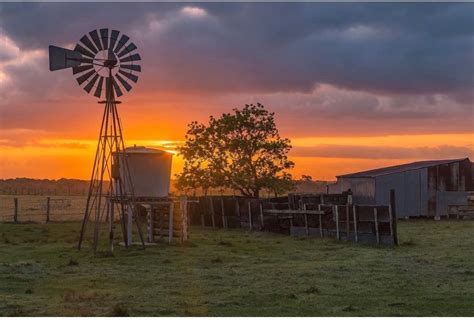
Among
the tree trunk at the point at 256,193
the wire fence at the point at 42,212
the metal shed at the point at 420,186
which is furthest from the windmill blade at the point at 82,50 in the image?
the metal shed at the point at 420,186

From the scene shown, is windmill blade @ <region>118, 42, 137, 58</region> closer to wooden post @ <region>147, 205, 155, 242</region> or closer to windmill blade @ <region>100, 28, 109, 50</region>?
windmill blade @ <region>100, 28, 109, 50</region>

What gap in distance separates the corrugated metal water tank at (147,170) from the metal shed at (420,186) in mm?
21104

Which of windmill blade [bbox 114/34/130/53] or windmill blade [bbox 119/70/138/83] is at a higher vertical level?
windmill blade [bbox 114/34/130/53]

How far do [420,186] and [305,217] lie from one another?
704 inches

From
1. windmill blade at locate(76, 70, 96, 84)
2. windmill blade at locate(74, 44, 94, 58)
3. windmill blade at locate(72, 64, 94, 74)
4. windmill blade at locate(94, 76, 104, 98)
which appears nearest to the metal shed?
windmill blade at locate(94, 76, 104, 98)

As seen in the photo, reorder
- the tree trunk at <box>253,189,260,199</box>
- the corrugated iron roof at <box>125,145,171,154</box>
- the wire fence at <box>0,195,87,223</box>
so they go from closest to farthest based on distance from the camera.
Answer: the corrugated iron roof at <box>125,145,171,154</box> < the wire fence at <box>0,195,87,223</box> < the tree trunk at <box>253,189,260,199</box>

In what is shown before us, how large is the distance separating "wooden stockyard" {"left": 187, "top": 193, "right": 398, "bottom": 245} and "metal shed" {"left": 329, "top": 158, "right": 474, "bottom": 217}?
201 centimetres

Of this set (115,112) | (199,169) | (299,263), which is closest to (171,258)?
(299,263)

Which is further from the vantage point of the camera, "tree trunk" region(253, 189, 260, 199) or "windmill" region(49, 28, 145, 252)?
"tree trunk" region(253, 189, 260, 199)

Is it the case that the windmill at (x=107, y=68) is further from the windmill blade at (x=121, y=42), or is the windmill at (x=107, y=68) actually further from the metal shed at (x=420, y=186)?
the metal shed at (x=420, y=186)

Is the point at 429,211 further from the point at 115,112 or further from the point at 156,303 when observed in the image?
the point at 156,303

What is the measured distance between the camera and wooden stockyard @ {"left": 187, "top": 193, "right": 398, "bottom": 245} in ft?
89.2

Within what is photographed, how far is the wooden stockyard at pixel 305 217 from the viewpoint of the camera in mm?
27203

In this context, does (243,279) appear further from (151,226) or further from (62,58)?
(151,226)
